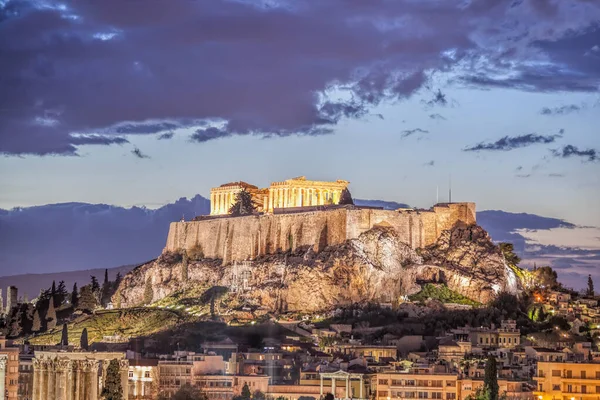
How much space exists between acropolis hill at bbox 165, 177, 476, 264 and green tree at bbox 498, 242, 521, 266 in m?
5.54

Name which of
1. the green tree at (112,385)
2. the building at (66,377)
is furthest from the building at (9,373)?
the green tree at (112,385)

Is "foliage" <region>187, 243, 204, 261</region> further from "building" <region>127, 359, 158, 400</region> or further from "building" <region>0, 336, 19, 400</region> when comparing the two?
"building" <region>0, 336, 19, 400</region>

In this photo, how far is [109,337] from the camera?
107375 millimetres

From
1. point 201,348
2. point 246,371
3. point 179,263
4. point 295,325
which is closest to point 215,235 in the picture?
point 179,263

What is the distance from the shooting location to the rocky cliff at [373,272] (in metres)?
112

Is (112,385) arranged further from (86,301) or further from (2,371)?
(86,301)

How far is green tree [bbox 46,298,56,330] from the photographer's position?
122 m

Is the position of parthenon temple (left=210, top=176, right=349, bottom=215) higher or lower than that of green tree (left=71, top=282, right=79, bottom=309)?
higher

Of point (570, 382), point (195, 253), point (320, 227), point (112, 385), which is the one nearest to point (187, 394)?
point (112, 385)

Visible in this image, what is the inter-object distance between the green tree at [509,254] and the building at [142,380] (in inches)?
1678

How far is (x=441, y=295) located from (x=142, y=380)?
32110mm

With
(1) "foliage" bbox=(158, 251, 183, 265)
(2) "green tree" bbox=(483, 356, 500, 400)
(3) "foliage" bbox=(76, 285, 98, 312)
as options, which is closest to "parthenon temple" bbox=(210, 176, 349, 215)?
(1) "foliage" bbox=(158, 251, 183, 265)

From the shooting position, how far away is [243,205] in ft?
428

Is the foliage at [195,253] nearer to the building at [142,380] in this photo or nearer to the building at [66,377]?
the building at [142,380]
